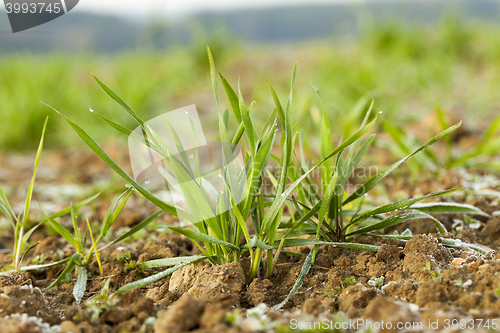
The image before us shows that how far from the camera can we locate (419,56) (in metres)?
5.58

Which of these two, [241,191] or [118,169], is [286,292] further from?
[118,169]

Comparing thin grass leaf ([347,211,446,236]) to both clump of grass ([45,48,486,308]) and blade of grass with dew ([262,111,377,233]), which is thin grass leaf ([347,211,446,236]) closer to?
A: clump of grass ([45,48,486,308])

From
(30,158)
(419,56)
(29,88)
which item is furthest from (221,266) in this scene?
(419,56)

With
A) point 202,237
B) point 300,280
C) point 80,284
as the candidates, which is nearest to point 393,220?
point 300,280

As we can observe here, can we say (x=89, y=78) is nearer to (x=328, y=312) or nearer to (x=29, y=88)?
(x=29, y=88)

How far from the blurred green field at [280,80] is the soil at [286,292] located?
1.61m

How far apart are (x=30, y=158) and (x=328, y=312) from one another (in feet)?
12.2

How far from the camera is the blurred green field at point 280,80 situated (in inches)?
147

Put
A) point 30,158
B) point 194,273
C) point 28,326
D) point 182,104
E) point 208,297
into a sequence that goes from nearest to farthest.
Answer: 1. point 28,326
2. point 208,297
3. point 194,273
4. point 30,158
5. point 182,104

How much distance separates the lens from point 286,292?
1094 millimetres

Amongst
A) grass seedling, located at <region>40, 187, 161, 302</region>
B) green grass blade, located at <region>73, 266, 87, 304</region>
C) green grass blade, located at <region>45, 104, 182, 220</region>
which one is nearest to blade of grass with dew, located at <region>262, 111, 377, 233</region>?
green grass blade, located at <region>45, 104, 182, 220</region>

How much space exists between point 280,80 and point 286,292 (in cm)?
486

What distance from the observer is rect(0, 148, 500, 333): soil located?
851 mm

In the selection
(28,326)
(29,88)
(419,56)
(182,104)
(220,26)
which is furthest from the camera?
(220,26)
